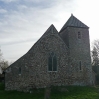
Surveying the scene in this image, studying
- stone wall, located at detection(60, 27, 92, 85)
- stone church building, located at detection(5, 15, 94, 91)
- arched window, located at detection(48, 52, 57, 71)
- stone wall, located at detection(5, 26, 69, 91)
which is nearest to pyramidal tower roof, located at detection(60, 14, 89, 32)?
stone church building, located at detection(5, 15, 94, 91)

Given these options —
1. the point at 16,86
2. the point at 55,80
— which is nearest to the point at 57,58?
the point at 55,80

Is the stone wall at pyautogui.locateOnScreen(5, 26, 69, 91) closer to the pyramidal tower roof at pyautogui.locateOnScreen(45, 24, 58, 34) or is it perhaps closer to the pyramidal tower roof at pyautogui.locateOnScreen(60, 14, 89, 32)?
the pyramidal tower roof at pyautogui.locateOnScreen(45, 24, 58, 34)

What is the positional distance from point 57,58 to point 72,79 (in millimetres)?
3933

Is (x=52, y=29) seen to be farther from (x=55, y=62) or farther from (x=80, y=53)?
(x=80, y=53)

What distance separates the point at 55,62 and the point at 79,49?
16.0 feet

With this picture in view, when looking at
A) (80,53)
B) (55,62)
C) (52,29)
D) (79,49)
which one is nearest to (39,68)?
(55,62)

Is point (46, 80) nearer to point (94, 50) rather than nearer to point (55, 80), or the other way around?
point (55, 80)

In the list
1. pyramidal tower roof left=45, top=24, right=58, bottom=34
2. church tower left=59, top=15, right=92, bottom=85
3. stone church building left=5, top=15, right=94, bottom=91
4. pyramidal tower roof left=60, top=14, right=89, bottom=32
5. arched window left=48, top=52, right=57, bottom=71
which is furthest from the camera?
pyramidal tower roof left=60, top=14, right=89, bottom=32

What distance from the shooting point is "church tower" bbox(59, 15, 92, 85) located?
2558 cm

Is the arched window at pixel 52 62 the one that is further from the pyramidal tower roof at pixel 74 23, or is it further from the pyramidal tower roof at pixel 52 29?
the pyramidal tower roof at pixel 74 23

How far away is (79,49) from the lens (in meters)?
26.5

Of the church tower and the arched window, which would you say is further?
the church tower

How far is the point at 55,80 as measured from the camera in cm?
2388

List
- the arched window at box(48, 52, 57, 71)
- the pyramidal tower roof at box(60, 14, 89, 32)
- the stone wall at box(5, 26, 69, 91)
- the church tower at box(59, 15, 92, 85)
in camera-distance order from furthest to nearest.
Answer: the pyramidal tower roof at box(60, 14, 89, 32), the church tower at box(59, 15, 92, 85), the arched window at box(48, 52, 57, 71), the stone wall at box(5, 26, 69, 91)
